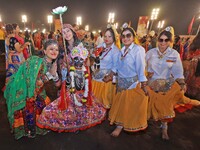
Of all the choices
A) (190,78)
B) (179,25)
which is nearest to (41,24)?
(179,25)

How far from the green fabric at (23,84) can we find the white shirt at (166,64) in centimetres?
208

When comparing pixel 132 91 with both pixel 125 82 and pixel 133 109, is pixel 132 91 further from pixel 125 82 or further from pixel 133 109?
pixel 133 109

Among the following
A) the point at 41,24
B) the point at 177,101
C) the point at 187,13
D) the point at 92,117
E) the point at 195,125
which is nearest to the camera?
the point at 92,117

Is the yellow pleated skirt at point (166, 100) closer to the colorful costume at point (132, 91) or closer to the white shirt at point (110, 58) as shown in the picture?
the colorful costume at point (132, 91)

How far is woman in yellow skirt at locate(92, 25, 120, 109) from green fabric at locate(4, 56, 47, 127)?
1.34 metres

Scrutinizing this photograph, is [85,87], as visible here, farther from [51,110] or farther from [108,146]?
[108,146]

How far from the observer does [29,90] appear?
105 inches

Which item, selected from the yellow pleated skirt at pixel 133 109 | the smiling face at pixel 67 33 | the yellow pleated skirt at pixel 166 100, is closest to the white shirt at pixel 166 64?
the yellow pleated skirt at pixel 166 100

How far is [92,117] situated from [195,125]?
2.66 metres

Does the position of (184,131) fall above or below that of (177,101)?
below

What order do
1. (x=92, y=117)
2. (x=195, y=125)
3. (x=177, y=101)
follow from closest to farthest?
(x=92, y=117) → (x=177, y=101) → (x=195, y=125)

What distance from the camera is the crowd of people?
2.80 m

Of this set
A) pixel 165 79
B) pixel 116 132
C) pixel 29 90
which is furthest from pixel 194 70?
pixel 29 90

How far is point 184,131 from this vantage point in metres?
3.77
